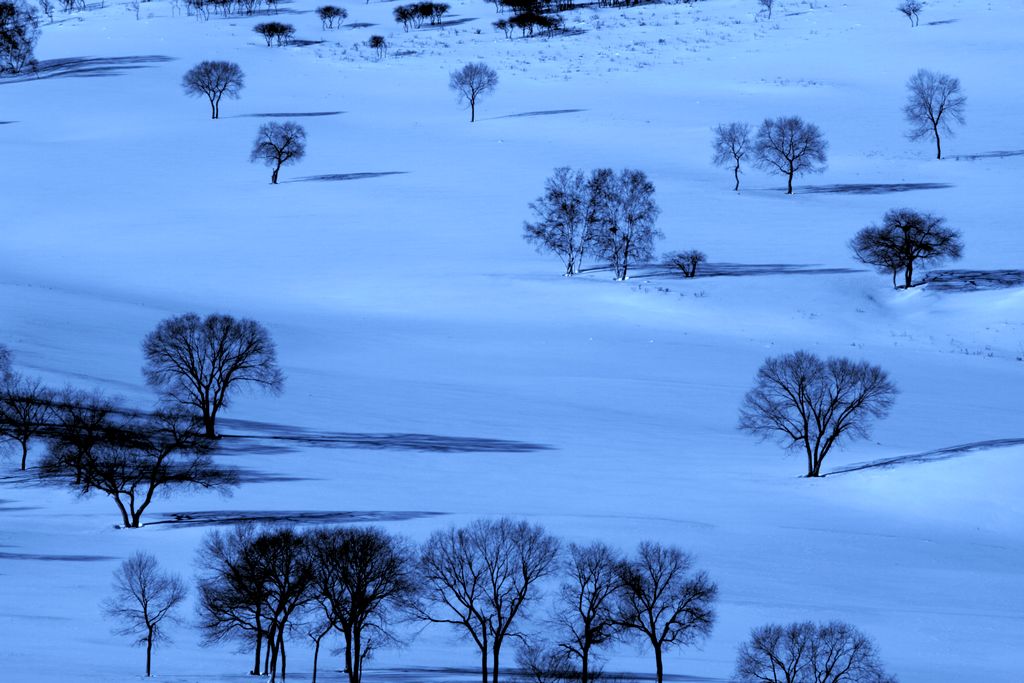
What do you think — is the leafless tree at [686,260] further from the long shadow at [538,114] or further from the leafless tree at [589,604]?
the leafless tree at [589,604]

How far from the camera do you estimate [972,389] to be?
6184 cm

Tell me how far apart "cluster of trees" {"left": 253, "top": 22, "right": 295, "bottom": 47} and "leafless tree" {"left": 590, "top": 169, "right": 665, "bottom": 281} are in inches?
3532

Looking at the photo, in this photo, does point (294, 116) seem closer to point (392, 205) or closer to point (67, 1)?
point (392, 205)

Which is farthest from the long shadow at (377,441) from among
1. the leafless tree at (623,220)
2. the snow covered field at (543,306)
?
the leafless tree at (623,220)

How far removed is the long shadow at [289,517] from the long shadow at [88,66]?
359 ft

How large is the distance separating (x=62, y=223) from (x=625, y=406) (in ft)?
175

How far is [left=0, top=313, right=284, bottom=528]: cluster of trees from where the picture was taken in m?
44.3

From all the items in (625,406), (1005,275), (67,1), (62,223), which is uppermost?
(67,1)

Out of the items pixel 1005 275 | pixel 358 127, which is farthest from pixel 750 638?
pixel 358 127

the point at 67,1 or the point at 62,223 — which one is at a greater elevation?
the point at 67,1

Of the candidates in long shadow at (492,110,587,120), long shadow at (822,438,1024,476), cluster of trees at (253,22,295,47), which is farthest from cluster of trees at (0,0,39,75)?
long shadow at (492,110,587,120)

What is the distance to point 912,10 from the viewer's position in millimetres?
153750

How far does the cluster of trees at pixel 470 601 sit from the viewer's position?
2931 cm

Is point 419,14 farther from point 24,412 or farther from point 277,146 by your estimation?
point 24,412
